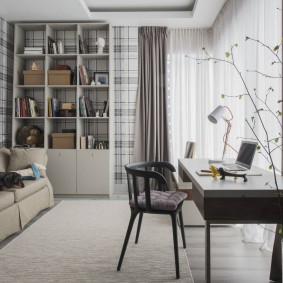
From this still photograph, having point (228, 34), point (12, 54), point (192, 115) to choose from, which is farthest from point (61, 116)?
point (228, 34)

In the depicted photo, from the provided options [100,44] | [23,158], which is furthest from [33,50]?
[23,158]

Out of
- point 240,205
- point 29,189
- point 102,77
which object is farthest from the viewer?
point 102,77

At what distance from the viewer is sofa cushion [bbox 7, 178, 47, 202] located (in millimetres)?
3007

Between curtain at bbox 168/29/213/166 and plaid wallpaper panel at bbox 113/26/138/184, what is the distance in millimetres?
566

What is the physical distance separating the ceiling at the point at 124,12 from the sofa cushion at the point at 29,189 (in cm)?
224

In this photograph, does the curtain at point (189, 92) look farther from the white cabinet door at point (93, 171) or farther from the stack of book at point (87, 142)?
the stack of book at point (87, 142)

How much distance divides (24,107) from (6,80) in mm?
456

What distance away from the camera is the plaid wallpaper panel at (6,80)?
4.41 metres

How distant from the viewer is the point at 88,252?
247 cm

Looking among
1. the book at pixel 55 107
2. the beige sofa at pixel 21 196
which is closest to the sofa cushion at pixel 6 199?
the beige sofa at pixel 21 196

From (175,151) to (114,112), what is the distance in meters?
1.11

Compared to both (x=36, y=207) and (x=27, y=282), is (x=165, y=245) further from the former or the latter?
(x=36, y=207)

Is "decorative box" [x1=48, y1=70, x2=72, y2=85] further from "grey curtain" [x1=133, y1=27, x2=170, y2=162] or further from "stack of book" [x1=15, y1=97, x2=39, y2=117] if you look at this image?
"grey curtain" [x1=133, y1=27, x2=170, y2=162]

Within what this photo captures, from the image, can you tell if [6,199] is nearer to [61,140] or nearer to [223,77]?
[61,140]
